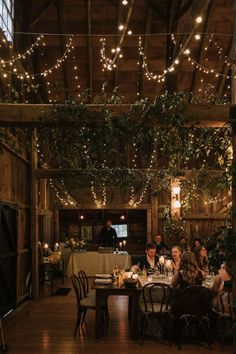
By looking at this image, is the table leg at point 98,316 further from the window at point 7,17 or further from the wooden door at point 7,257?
the window at point 7,17

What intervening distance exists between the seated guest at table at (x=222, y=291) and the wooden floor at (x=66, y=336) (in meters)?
0.56

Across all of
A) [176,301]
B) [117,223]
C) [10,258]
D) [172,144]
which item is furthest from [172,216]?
[172,144]

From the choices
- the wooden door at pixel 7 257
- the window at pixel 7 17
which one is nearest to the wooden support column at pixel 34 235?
the wooden door at pixel 7 257

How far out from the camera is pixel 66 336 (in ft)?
22.8

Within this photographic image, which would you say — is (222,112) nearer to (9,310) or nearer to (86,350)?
(86,350)

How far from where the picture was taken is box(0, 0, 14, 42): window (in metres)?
9.30

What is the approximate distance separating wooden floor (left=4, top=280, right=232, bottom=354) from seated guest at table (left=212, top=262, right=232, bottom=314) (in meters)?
0.56

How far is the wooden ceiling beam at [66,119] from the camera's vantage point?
5.30m

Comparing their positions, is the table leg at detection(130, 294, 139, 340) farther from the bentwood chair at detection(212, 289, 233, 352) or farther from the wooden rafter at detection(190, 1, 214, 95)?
the wooden rafter at detection(190, 1, 214, 95)

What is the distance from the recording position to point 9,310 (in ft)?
27.6

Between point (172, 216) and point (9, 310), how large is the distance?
6.13m

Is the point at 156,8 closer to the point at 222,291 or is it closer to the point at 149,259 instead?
the point at 149,259

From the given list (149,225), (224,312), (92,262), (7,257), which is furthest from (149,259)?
(149,225)

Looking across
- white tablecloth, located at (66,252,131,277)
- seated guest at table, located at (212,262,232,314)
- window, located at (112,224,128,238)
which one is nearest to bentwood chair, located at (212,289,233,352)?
seated guest at table, located at (212,262,232,314)
